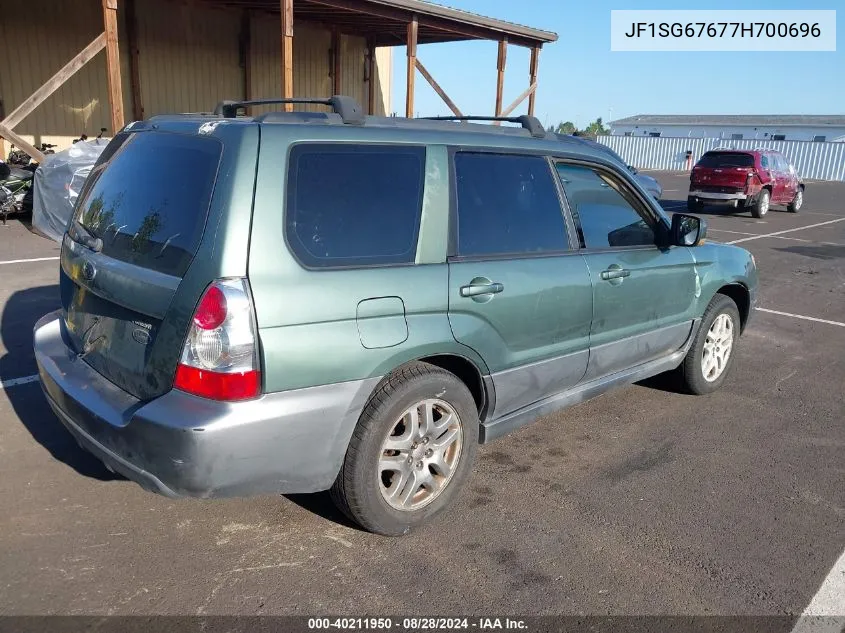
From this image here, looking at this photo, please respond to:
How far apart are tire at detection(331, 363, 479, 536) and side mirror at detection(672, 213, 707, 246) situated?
1.87 m

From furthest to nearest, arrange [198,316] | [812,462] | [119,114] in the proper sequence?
[119,114] < [812,462] < [198,316]

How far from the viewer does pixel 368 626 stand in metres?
2.50

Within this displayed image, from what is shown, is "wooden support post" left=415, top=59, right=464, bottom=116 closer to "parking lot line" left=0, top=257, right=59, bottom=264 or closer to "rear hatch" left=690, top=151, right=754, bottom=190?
"rear hatch" left=690, top=151, right=754, bottom=190

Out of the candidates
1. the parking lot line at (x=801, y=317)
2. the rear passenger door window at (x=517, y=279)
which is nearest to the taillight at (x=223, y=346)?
the rear passenger door window at (x=517, y=279)

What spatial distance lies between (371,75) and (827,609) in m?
21.4

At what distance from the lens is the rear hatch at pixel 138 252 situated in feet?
8.41

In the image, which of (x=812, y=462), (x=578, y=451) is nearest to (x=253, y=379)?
(x=578, y=451)

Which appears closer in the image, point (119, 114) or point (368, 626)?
point (368, 626)

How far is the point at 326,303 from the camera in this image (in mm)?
2594

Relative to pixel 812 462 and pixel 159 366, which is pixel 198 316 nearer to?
pixel 159 366

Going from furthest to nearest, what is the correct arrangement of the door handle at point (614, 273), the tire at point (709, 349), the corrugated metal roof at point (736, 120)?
the corrugated metal roof at point (736, 120) < the tire at point (709, 349) < the door handle at point (614, 273)

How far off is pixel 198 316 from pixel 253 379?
11.8 inches

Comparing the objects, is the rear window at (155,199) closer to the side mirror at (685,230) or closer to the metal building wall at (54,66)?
the side mirror at (685,230)

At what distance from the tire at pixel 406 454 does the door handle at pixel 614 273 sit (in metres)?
1.14
